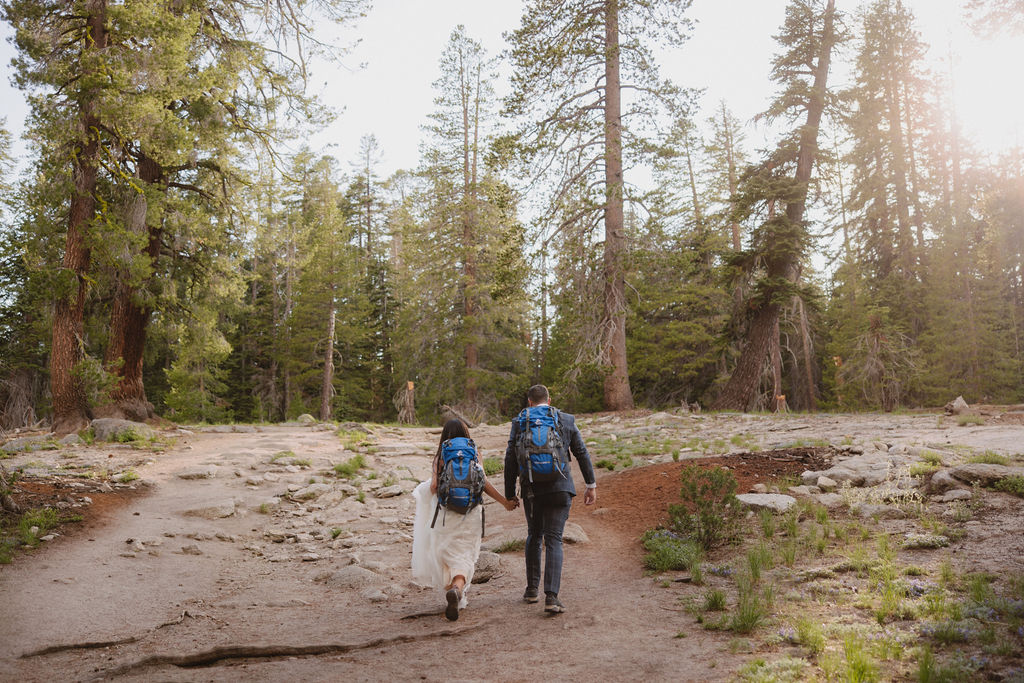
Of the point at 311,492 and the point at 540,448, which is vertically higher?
the point at 540,448

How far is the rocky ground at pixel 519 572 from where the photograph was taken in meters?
4.17

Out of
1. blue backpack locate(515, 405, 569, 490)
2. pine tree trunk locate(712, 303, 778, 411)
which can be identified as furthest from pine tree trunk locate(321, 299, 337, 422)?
blue backpack locate(515, 405, 569, 490)

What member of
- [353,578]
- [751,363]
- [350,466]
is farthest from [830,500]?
[751,363]

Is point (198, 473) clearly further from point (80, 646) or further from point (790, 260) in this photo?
point (790, 260)

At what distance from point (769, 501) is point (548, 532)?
336 centimetres

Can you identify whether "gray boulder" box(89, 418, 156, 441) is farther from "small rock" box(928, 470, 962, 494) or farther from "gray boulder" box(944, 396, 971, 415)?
"gray boulder" box(944, 396, 971, 415)

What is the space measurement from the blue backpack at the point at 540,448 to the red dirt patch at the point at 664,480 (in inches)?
99.6

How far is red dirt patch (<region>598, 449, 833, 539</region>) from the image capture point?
313 inches

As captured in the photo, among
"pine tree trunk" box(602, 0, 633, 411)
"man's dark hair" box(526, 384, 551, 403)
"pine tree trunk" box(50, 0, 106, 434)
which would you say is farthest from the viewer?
"pine tree trunk" box(602, 0, 633, 411)

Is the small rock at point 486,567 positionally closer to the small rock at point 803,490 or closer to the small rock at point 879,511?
the small rock at point 803,490

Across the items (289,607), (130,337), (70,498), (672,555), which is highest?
(130,337)

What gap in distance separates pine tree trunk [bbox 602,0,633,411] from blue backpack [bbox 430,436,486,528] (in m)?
11.6

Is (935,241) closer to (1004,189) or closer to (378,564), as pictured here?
(1004,189)

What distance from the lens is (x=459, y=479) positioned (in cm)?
554
